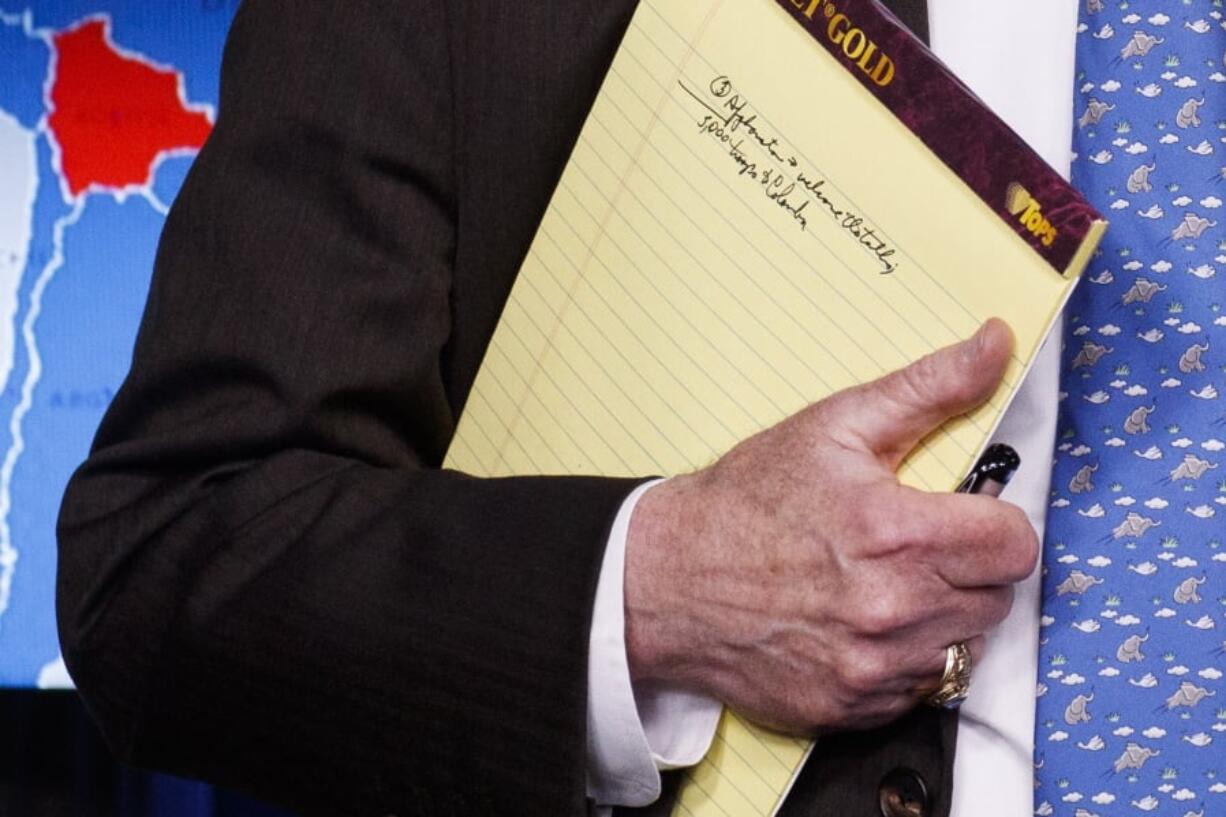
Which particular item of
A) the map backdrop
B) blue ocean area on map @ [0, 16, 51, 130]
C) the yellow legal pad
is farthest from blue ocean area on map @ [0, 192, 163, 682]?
the yellow legal pad

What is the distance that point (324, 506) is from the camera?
0.81 m

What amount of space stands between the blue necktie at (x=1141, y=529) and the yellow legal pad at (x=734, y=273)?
22 cm

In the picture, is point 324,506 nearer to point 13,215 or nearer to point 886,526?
point 886,526

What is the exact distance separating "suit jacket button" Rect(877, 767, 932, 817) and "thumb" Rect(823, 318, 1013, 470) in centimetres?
18

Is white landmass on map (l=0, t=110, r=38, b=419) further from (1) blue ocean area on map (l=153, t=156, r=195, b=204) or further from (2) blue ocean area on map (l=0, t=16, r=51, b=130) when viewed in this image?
(1) blue ocean area on map (l=153, t=156, r=195, b=204)

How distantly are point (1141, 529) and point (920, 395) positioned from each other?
0.92 feet

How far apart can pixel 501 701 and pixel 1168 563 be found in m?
0.42

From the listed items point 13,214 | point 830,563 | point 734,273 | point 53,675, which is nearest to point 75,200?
point 13,214

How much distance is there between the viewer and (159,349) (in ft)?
Answer: 2.79

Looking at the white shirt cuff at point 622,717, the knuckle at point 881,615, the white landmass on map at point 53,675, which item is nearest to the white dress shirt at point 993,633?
the white shirt cuff at point 622,717

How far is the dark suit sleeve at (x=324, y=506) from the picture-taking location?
75cm

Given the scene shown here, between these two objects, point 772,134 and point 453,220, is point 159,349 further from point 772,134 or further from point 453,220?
point 772,134

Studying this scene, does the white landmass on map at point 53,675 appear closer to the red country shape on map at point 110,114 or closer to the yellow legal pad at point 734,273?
the red country shape on map at point 110,114

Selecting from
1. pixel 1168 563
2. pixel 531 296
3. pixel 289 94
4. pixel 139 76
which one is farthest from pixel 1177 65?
pixel 139 76
